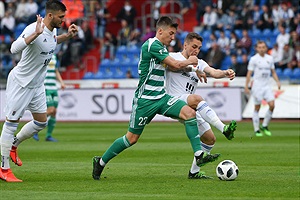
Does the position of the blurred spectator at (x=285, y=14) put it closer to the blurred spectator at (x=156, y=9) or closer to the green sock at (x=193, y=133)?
the blurred spectator at (x=156, y=9)

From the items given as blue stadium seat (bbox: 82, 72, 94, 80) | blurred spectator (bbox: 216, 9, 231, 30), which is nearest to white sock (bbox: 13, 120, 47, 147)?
blue stadium seat (bbox: 82, 72, 94, 80)

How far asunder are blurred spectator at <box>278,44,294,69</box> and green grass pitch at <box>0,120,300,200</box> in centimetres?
846

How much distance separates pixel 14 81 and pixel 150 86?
212cm

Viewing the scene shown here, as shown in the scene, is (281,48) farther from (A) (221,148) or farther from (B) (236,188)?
(B) (236,188)

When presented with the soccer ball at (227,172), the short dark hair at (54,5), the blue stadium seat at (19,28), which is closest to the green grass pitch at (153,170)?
the soccer ball at (227,172)

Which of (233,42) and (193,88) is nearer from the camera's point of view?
(193,88)

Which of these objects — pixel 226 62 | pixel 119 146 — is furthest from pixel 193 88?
pixel 226 62

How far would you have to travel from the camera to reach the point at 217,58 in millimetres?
30344

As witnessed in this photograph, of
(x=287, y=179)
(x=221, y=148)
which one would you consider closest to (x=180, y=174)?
(x=287, y=179)

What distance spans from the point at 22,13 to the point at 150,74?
27.0 m

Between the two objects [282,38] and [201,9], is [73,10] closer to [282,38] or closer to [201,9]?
[201,9]

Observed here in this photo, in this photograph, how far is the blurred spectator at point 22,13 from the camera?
120 feet

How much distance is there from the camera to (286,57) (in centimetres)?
2942

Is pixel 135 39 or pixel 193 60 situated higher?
pixel 193 60
